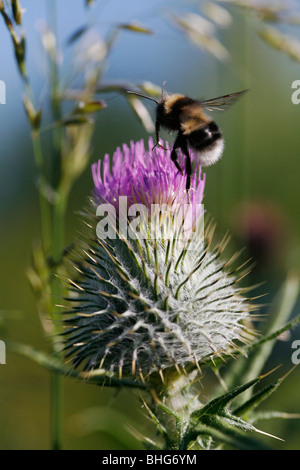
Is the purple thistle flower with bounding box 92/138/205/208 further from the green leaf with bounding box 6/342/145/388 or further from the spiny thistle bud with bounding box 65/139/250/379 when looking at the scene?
the green leaf with bounding box 6/342/145/388

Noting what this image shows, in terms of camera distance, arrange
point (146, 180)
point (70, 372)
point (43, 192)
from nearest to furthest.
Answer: point (70, 372) < point (146, 180) < point (43, 192)

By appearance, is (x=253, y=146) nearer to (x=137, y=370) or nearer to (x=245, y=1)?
(x=245, y=1)

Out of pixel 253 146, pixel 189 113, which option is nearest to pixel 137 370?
pixel 189 113

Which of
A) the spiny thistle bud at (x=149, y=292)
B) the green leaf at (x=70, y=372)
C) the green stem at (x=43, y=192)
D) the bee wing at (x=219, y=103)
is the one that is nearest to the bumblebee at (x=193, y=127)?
the bee wing at (x=219, y=103)

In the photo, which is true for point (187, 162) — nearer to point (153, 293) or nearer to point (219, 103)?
point (219, 103)

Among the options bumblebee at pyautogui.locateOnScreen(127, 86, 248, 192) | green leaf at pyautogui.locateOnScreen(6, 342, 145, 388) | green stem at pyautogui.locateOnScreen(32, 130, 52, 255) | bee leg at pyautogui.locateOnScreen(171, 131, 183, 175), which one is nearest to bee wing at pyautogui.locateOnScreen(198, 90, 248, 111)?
bumblebee at pyautogui.locateOnScreen(127, 86, 248, 192)

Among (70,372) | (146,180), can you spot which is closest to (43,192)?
(146,180)

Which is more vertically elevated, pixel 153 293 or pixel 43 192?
pixel 43 192
